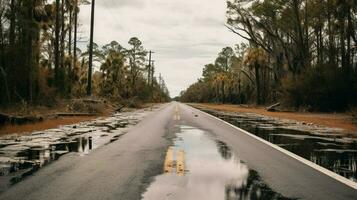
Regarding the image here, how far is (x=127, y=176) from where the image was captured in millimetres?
7344

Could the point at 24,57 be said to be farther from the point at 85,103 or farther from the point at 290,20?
the point at 290,20

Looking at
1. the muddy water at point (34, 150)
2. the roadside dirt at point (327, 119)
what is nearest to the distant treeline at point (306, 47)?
the roadside dirt at point (327, 119)

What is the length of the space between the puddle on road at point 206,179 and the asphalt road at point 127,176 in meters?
0.20

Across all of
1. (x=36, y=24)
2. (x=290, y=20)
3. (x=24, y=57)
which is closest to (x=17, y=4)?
(x=36, y=24)

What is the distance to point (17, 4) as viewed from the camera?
29984 mm

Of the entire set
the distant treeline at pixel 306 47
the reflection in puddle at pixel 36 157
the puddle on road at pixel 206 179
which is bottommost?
the reflection in puddle at pixel 36 157

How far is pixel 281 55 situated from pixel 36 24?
1272 inches

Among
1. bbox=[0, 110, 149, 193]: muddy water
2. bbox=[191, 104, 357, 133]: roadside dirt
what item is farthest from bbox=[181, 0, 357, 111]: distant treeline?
bbox=[0, 110, 149, 193]: muddy water

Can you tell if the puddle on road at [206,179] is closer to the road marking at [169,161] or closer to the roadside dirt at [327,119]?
the road marking at [169,161]

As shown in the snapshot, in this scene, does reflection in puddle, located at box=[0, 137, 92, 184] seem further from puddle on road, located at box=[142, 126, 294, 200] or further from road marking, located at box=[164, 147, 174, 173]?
puddle on road, located at box=[142, 126, 294, 200]

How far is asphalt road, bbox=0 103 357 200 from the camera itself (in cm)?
604

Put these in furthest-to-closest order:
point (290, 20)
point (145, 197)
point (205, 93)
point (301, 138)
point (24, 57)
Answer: point (205, 93) < point (290, 20) < point (24, 57) < point (301, 138) < point (145, 197)

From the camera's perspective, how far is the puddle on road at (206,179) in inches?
235

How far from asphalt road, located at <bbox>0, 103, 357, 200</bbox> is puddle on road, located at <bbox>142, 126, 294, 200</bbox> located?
0.20 metres
